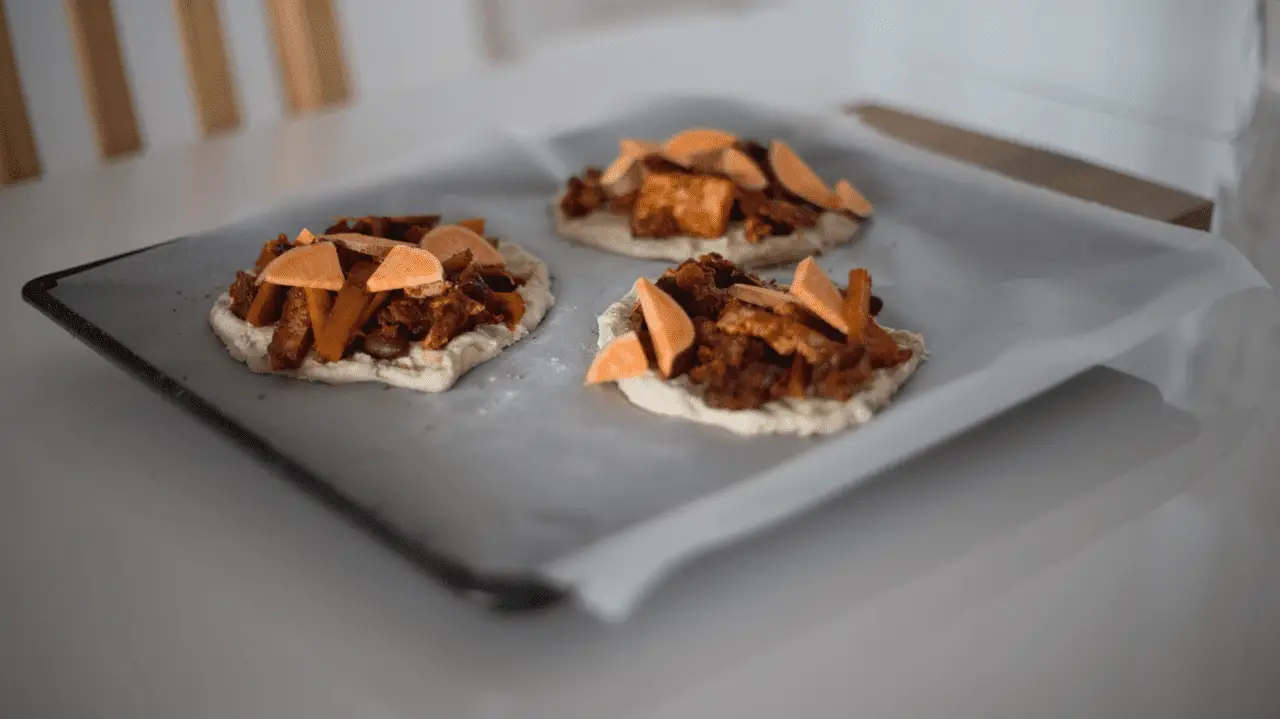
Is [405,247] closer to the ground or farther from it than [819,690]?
farther from it

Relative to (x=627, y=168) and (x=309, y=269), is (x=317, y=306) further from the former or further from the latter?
(x=627, y=168)

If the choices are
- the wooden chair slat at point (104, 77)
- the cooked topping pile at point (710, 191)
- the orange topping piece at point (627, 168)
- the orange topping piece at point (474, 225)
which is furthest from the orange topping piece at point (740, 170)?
the wooden chair slat at point (104, 77)

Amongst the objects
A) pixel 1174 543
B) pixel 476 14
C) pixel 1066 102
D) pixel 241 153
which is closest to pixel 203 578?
pixel 1174 543

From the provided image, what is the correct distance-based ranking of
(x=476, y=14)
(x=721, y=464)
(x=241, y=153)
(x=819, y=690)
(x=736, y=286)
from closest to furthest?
(x=819, y=690) → (x=721, y=464) → (x=736, y=286) → (x=241, y=153) → (x=476, y=14)

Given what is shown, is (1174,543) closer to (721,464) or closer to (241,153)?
(721,464)

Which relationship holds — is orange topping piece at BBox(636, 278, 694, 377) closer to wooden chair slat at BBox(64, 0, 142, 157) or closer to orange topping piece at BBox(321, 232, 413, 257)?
orange topping piece at BBox(321, 232, 413, 257)

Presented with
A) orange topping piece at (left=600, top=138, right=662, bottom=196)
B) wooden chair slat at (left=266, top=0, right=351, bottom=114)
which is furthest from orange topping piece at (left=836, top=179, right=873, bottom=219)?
wooden chair slat at (left=266, top=0, right=351, bottom=114)

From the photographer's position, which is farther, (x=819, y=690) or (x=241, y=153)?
(x=241, y=153)
